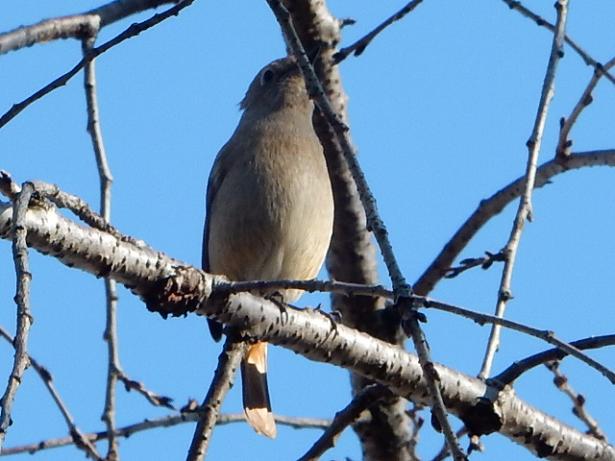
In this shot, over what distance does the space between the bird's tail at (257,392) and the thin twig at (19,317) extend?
254cm

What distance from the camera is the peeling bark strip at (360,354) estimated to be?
315cm

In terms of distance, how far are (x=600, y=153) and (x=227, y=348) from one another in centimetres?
141

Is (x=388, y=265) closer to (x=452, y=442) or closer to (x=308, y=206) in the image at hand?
(x=452, y=442)

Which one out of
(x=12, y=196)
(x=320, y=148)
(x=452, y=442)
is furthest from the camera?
(x=320, y=148)

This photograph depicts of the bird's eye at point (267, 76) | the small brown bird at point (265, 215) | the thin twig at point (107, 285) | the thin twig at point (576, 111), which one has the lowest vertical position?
the thin twig at point (107, 285)

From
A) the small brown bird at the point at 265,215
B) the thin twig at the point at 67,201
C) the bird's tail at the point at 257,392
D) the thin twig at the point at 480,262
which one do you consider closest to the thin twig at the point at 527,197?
the thin twig at the point at 480,262

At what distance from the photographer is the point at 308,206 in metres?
5.44

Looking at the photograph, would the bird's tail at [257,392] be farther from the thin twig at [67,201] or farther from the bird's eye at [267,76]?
the thin twig at [67,201]

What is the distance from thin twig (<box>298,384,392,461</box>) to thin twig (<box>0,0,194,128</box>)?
147 cm

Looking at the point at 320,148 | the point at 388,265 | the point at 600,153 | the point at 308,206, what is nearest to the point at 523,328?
the point at 388,265

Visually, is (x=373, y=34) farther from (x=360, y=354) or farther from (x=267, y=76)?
(x=267, y=76)

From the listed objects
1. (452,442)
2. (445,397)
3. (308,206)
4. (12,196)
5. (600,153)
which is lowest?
(452,442)

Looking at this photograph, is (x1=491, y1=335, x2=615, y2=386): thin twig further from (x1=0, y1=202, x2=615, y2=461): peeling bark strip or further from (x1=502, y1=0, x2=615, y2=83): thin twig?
(x1=502, y1=0, x2=615, y2=83): thin twig

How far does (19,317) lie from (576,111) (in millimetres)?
2425
